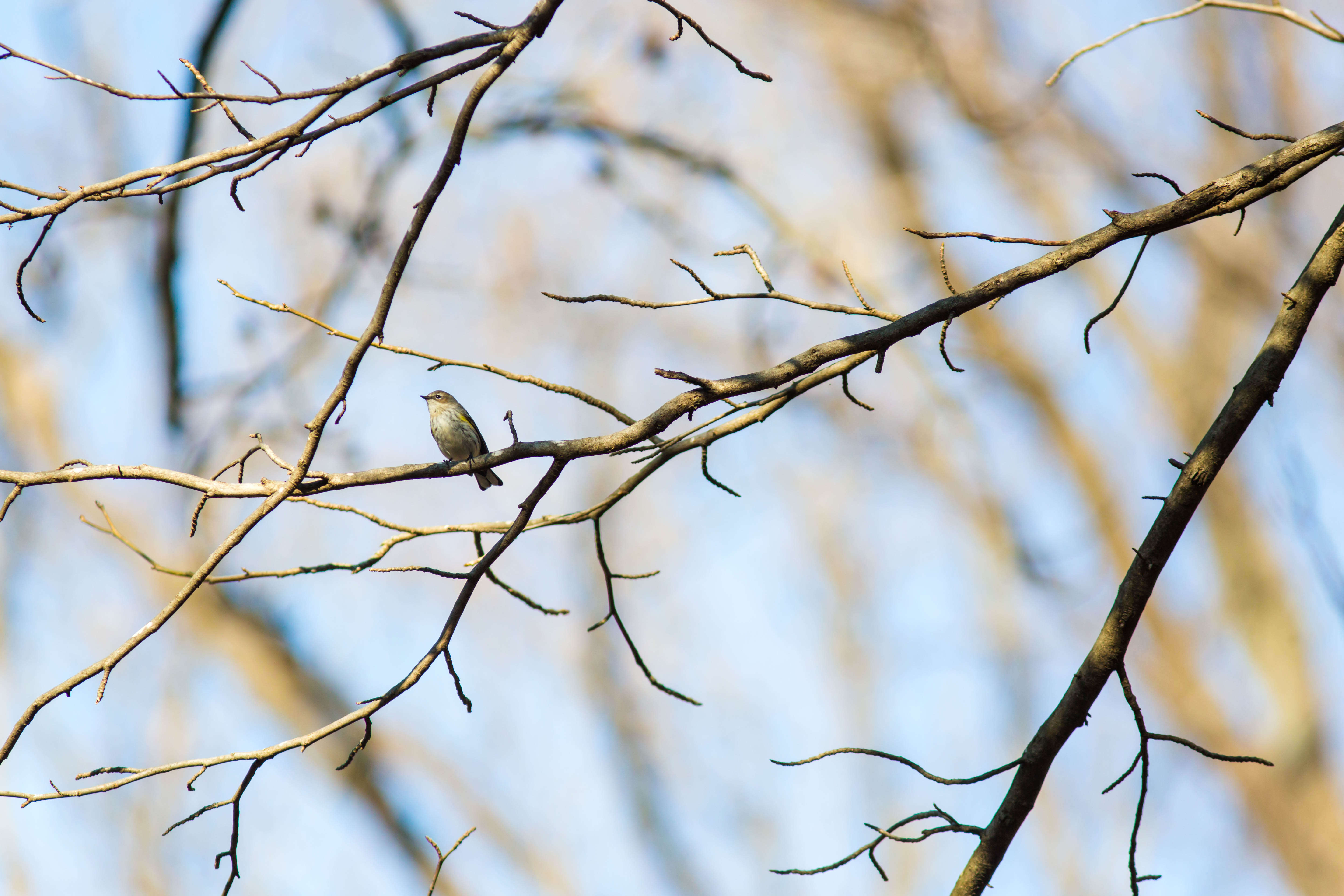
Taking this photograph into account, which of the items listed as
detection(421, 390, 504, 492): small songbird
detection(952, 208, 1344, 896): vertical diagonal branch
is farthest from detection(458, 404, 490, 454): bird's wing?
detection(952, 208, 1344, 896): vertical diagonal branch

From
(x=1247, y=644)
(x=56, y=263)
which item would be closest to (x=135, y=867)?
(x=56, y=263)

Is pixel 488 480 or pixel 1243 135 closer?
pixel 1243 135

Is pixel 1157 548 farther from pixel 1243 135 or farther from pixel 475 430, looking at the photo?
pixel 475 430

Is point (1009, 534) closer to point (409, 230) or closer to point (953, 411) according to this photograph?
point (953, 411)

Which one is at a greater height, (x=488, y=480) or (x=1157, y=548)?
(x=488, y=480)

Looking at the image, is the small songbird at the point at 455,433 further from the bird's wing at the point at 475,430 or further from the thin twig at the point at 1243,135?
the thin twig at the point at 1243,135

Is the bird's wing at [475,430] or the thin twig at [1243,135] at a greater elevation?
the bird's wing at [475,430]

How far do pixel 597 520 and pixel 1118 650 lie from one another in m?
1.57

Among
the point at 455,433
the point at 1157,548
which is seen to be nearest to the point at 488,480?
the point at 455,433

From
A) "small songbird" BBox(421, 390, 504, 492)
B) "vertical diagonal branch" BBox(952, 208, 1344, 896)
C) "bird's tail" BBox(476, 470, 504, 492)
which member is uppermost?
"small songbird" BBox(421, 390, 504, 492)

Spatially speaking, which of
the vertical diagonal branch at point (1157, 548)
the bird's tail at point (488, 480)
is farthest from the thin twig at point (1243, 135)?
the bird's tail at point (488, 480)

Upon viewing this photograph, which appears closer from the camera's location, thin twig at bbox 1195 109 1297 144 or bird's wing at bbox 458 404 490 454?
thin twig at bbox 1195 109 1297 144

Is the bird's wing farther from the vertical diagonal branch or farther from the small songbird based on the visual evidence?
the vertical diagonal branch

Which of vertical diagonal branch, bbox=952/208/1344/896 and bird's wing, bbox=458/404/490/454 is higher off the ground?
bird's wing, bbox=458/404/490/454
